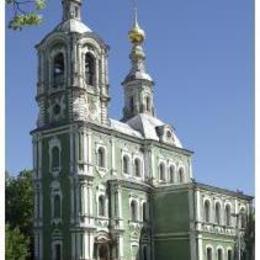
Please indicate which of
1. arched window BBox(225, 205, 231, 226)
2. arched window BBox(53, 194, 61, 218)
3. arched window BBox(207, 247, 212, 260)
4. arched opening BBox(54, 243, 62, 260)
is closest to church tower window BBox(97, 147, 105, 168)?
arched window BBox(53, 194, 61, 218)

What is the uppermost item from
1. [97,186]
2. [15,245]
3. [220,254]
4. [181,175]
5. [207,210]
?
[181,175]

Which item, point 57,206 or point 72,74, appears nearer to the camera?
point 57,206

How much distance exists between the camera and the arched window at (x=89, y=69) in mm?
22422

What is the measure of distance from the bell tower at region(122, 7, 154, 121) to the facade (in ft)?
7.67

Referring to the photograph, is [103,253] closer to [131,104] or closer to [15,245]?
[15,245]

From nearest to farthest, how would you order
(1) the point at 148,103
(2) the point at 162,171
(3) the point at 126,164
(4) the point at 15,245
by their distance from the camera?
(4) the point at 15,245, (3) the point at 126,164, (2) the point at 162,171, (1) the point at 148,103

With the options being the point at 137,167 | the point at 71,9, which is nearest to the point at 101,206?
the point at 137,167

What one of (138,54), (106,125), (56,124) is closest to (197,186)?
(106,125)

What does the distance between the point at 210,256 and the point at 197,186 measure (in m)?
2.39

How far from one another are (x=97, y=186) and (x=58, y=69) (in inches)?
164

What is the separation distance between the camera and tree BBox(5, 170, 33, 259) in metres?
23.9

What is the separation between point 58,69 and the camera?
22453 mm

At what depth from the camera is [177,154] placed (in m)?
26.0

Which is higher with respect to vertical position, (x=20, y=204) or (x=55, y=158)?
(x=55, y=158)
